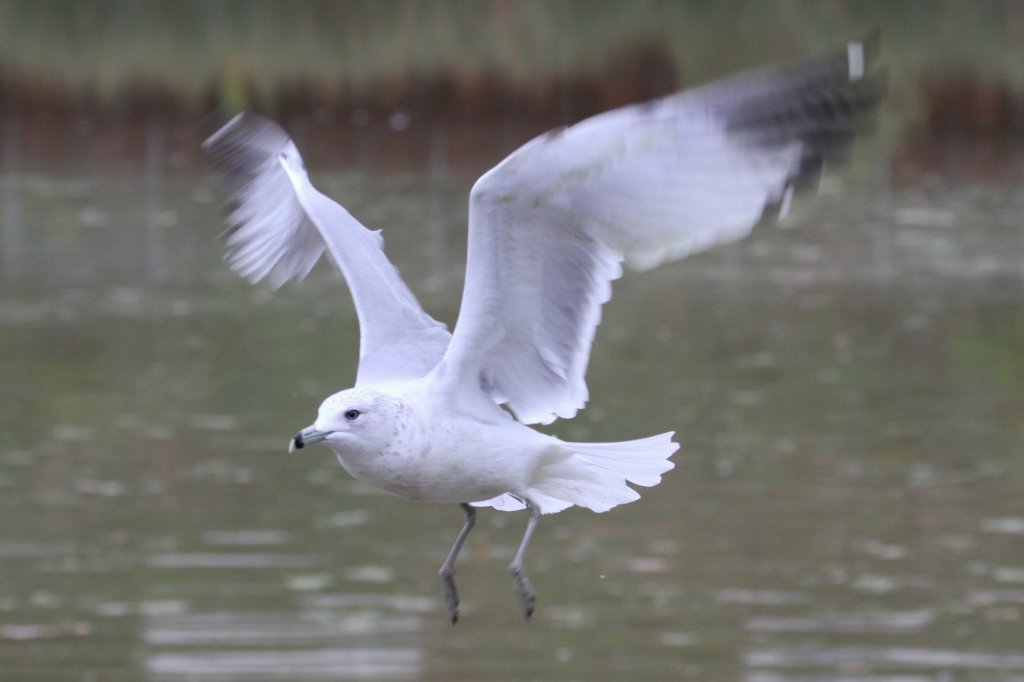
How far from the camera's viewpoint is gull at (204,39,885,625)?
6223mm

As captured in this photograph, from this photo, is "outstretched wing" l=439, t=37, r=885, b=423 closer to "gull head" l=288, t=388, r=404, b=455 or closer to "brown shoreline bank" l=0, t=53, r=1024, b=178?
"gull head" l=288, t=388, r=404, b=455

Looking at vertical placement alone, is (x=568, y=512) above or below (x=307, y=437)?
below

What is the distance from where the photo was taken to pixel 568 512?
45.7 ft

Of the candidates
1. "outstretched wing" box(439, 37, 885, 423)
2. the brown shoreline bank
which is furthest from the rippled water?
the brown shoreline bank

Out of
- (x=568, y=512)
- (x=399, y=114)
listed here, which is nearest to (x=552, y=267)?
(x=568, y=512)

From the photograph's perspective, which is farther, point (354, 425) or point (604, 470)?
point (604, 470)

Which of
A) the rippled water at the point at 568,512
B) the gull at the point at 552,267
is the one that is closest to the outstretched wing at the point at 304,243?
the gull at the point at 552,267

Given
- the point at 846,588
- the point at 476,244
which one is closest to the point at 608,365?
the point at 846,588

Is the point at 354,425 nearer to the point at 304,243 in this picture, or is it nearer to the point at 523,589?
the point at 523,589

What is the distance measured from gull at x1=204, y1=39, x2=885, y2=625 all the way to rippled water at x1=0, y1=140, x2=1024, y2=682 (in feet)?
13.3

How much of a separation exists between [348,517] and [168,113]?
1682 centimetres

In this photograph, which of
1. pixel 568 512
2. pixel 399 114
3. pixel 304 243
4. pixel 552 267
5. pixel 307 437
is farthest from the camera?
pixel 399 114

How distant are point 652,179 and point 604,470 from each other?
1.16m

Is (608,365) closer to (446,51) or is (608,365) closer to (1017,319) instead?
(1017,319)
